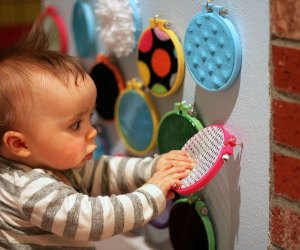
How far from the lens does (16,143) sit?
0.73 m

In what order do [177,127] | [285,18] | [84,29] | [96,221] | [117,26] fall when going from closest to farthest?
[285,18], [96,221], [177,127], [117,26], [84,29]

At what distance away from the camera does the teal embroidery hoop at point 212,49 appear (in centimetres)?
68

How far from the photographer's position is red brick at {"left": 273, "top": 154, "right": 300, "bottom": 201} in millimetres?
623

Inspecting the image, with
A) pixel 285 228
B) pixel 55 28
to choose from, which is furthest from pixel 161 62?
pixel 55 28

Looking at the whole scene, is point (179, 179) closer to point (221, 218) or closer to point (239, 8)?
point (221, 218)

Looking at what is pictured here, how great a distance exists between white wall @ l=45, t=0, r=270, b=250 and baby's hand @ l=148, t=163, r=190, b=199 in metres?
0.07

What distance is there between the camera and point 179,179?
2.40 ft

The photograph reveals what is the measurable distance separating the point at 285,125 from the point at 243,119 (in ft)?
0.31

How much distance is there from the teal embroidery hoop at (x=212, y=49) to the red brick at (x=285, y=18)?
0.27ft

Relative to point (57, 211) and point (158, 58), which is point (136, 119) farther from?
point (57, 211)

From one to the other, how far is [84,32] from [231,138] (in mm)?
503

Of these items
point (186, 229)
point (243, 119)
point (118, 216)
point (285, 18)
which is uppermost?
point (285, 18)

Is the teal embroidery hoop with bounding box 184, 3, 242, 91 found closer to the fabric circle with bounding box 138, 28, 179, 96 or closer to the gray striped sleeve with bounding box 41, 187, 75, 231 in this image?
the fabric circle with bounding box 138, 28, 179, 96

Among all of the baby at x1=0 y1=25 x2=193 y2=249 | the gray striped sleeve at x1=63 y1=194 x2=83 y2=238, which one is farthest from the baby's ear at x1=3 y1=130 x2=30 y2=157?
the gray striped sleeve at x1=63 y1=194 x2=83 y2=238
